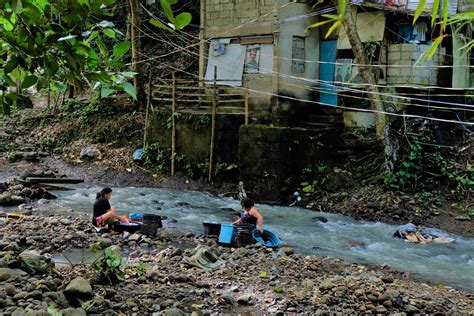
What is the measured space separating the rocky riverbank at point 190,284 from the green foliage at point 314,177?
538 cm

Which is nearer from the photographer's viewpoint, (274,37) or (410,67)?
(410,67)

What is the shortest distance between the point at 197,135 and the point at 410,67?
6.53 m

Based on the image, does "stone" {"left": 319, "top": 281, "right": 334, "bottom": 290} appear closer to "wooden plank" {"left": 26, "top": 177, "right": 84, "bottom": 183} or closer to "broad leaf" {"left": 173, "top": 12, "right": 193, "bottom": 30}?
"broad leaf" {"left": 173, "top": 12, "right": 193, "bottom": 30}

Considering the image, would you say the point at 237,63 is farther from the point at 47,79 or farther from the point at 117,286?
the point at 47,79

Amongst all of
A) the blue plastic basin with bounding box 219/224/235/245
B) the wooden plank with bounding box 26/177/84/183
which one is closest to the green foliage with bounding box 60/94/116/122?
the wooden plank with bounding box 26/177/84/183

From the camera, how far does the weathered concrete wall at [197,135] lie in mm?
15633

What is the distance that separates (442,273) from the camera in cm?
882

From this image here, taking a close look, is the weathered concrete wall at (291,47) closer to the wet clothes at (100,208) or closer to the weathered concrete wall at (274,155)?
the weathered concrete wall at (274,155)

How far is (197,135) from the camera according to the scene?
633 inches

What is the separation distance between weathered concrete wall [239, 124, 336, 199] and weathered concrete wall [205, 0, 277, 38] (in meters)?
3.40

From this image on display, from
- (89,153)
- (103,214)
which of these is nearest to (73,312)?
(103,214)

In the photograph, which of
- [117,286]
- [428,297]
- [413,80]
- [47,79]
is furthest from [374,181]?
[47,79]

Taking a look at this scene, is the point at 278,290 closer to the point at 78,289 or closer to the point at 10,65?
the point at 78,289

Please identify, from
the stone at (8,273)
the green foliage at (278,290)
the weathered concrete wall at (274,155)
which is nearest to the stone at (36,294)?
the stone at (8,273)
